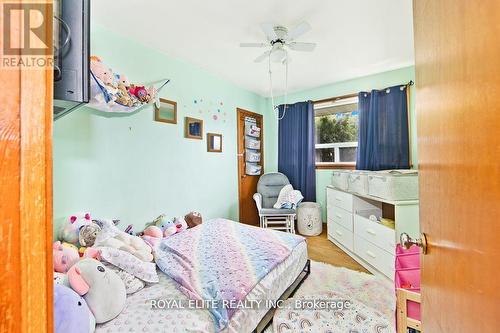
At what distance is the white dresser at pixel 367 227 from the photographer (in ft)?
7.30

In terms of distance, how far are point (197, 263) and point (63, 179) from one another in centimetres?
134

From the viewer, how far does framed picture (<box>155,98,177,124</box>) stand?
2.66 m

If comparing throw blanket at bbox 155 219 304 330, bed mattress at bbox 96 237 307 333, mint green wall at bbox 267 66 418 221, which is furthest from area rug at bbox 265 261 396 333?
mint green wall at bbox 267 66 418 221

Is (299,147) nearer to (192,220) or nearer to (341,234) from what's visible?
(341,234)

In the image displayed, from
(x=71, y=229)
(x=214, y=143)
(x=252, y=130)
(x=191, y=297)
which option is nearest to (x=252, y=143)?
(x=252, y=130)

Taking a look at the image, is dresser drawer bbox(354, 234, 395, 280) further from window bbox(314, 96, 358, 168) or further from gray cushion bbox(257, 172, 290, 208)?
gray cushion bbox(257, 172, 290, 208)

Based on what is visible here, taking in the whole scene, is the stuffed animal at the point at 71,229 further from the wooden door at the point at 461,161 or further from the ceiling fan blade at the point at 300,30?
the ceiling fan blade at the point at 300,30

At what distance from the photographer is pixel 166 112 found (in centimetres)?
274

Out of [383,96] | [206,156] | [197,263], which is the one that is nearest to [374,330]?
[197,263]

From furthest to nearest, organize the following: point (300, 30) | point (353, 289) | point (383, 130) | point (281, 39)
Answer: point (383, 130) < point (281, 39) < point (353, 289) < point (300, 30)

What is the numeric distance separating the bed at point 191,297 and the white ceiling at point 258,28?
2009 millimetres

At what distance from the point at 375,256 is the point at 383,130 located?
5.83 feet

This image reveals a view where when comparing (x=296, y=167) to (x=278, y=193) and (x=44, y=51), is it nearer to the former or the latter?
(x=278, y=193)

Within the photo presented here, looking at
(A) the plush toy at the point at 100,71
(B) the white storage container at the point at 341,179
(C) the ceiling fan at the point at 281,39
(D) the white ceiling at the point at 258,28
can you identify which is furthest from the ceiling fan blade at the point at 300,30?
(B) the white storage container at the point at 341,179
